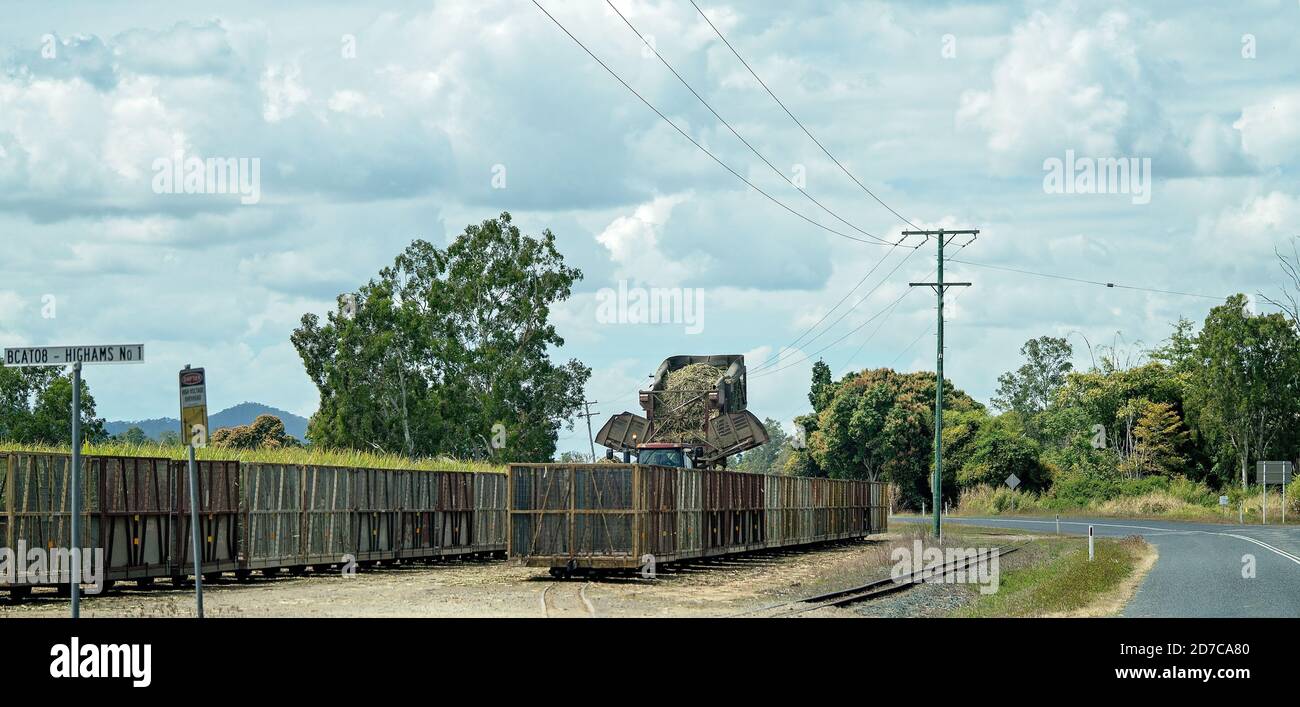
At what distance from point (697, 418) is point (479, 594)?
15875 millimetres

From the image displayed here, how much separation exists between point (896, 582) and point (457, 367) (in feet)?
126

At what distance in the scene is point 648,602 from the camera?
2464cm

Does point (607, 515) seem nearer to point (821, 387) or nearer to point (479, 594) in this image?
point (479, 594)

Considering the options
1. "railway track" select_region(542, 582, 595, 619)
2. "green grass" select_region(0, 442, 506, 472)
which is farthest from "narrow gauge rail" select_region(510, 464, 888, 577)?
"green grass" select_region(0, 442, 506, 472)

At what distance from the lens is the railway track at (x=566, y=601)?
21672mm

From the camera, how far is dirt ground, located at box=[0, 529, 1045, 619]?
21750 mm

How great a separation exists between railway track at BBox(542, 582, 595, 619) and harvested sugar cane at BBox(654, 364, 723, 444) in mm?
12283

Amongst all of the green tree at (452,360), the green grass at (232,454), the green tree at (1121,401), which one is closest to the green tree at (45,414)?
Answer: the green tree at (452,360)

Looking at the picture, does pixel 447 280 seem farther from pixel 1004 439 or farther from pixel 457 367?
pixel 1004 439

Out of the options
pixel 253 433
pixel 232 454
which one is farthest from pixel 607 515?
pixel 253 433

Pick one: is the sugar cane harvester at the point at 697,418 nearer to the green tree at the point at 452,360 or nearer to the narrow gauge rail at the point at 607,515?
the narrow gauge rail at the point at 607,515

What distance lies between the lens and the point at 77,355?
45.7 ft
